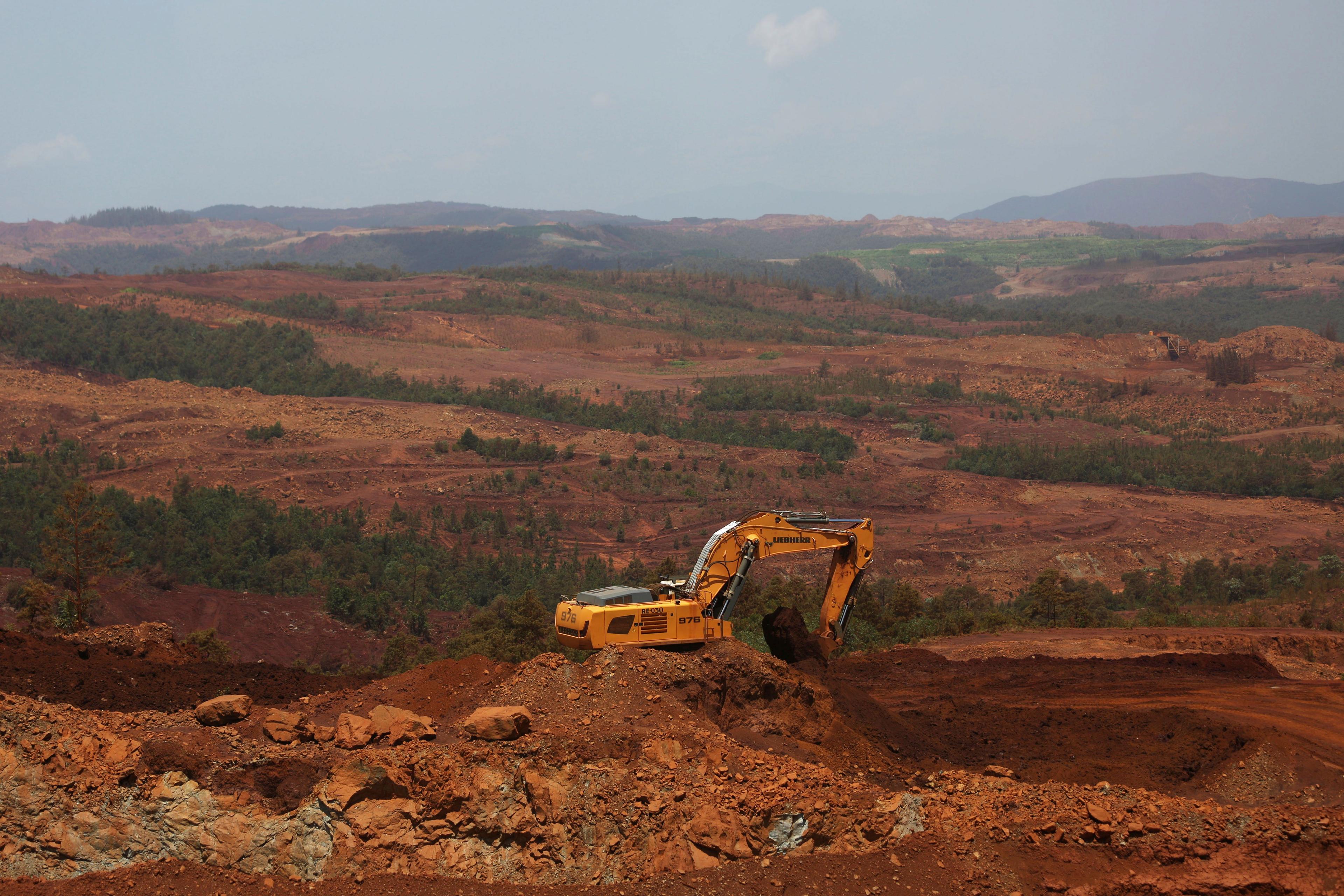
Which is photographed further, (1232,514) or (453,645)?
(1232,514)

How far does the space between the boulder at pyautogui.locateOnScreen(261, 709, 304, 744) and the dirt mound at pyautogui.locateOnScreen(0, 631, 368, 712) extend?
1963 mm

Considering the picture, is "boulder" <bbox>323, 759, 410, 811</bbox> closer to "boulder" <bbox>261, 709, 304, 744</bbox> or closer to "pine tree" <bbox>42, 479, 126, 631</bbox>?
"boulder" <bbox>261, 709, 304, 744</bbox>

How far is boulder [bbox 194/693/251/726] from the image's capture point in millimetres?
9227

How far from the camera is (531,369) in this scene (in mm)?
53844

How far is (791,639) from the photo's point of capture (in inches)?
568

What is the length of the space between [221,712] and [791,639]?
7616mm

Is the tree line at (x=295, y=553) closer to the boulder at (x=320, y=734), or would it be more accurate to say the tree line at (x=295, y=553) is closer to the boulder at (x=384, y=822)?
the boulder at (x=320, y=734)

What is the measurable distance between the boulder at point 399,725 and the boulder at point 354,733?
0.06m

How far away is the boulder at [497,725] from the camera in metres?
8.80

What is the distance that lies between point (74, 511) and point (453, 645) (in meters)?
6.86

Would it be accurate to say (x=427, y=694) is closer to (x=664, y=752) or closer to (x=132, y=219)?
(x=664, y=752)

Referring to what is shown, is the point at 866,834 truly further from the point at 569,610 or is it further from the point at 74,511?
the point at 74,511

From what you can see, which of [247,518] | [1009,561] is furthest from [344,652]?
[1009,561]

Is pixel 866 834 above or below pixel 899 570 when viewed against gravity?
above
